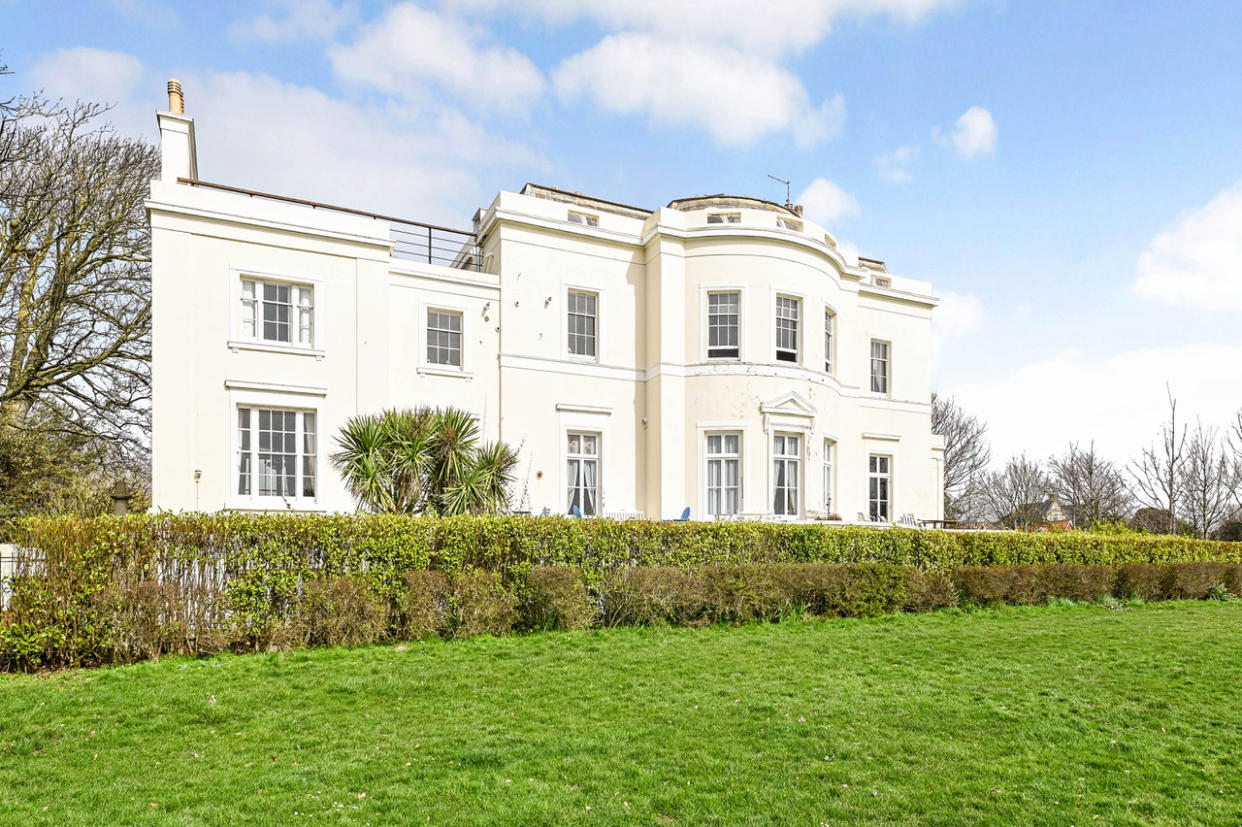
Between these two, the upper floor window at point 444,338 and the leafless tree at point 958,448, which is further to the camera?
the leafless tree at point 958,448

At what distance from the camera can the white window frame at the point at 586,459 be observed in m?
19.5

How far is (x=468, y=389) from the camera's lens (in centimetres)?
1894

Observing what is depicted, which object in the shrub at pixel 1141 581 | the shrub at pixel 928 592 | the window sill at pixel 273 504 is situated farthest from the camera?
the shrub at pixel 1141 581

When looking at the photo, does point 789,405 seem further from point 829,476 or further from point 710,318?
point 829,476

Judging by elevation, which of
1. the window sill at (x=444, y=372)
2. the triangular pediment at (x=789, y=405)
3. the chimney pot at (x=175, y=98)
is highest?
the chimney pot at (x=175, y=98)

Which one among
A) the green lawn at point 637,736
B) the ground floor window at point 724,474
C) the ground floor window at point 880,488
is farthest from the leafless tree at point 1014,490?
the green lawn at point 637,736

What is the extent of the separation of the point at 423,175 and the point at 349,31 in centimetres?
470

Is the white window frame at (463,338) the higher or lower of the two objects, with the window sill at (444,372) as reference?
higher

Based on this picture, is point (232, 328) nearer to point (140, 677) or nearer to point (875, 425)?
point (140, 677)

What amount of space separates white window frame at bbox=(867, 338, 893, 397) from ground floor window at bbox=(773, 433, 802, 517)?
5.97 meters

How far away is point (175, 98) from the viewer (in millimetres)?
18312

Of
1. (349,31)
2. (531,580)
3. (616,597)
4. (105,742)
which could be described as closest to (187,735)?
(105,742)

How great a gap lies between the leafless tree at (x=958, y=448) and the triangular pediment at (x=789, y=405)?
30.7m

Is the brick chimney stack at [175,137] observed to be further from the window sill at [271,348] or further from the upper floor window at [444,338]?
the upper floor window at [444,338]
